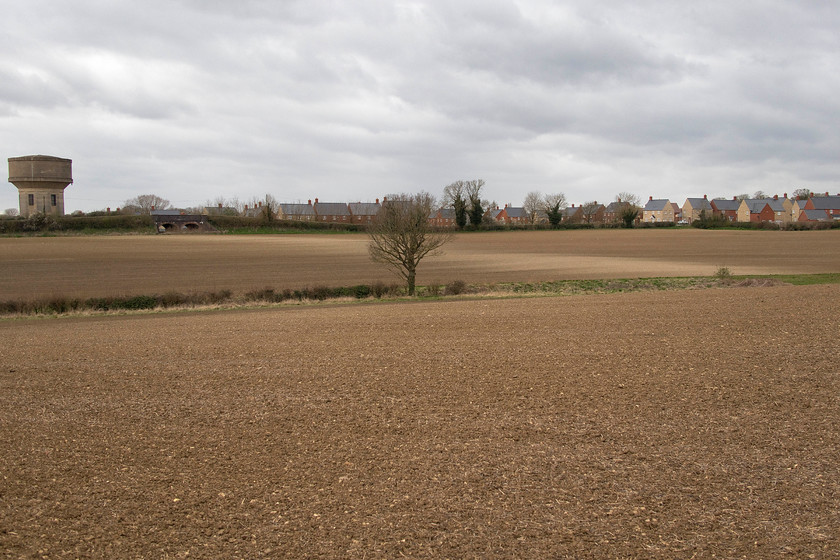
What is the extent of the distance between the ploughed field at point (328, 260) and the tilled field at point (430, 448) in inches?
1004

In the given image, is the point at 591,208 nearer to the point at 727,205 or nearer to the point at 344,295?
the point at 727,205

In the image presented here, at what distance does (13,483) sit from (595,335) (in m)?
12.9

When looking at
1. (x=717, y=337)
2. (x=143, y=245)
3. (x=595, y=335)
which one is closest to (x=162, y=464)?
(x=595, y=335)

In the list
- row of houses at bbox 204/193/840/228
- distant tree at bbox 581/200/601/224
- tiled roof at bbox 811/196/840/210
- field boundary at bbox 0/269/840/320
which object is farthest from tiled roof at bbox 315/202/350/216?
field boundary at bbox 0/269/840/320

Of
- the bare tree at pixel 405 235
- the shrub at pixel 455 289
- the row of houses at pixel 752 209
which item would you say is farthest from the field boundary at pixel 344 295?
the row of houses at pixel 752 209

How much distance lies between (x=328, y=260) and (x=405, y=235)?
25.5m

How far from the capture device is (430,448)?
27.5ft

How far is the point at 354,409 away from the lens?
33.0 feet

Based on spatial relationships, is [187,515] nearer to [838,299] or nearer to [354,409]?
[354,409]

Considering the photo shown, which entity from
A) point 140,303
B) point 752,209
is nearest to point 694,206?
point 752,209

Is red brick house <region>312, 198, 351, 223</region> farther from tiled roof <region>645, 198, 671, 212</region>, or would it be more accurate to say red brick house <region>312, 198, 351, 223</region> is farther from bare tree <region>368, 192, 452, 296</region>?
bare tree <region>368, 192, 452, 296</region>

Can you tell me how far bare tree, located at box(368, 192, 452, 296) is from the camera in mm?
34562

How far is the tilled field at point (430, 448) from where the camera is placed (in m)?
6.13

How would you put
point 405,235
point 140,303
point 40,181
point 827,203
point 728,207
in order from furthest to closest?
point 728,207, point 827,203, point 40,181, point 405,235, point 140,303
